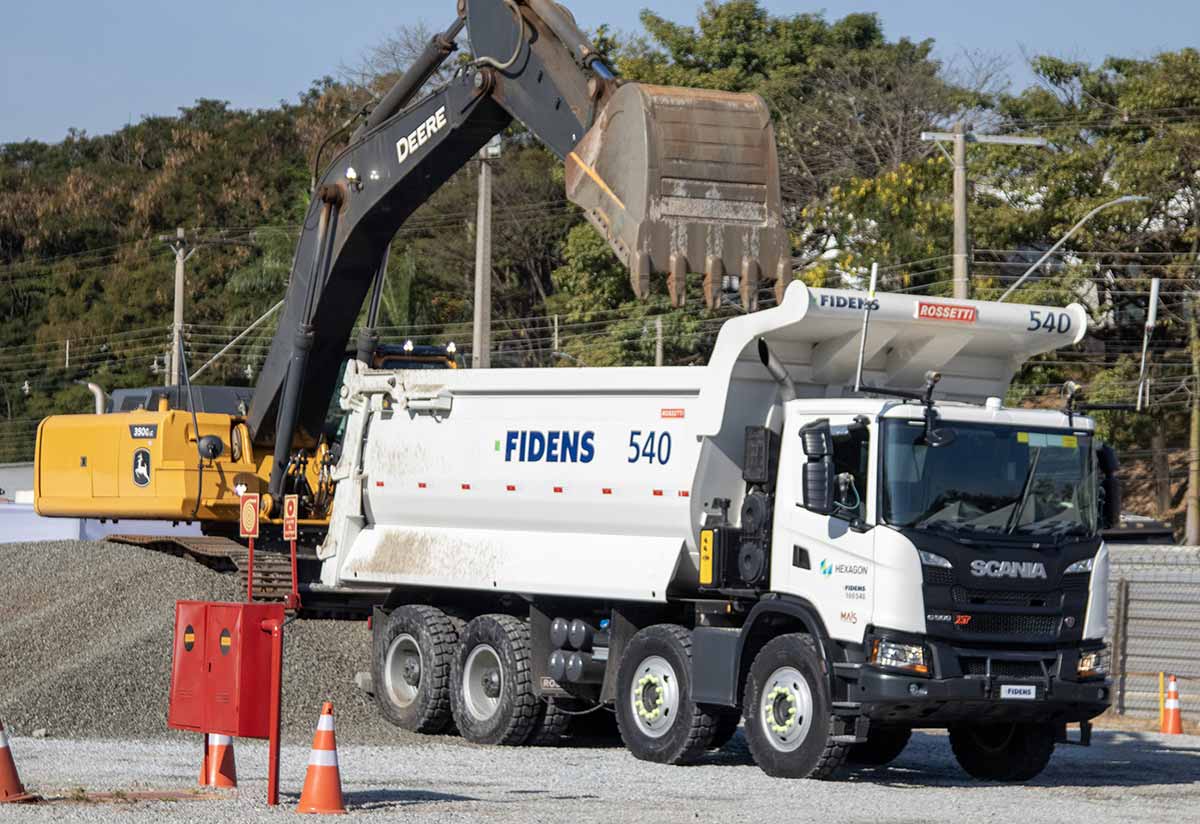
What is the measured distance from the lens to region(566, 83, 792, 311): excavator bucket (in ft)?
49.2

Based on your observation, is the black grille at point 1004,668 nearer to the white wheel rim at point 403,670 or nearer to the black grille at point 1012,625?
the black grille at point 1012,625

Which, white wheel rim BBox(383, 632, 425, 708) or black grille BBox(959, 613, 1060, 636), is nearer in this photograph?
black grille BBox(959, 613, 1060, 636)

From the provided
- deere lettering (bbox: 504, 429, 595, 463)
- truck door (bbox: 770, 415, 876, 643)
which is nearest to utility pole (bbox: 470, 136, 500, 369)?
deere lettering (bbox: 504, 429, 595, 463)

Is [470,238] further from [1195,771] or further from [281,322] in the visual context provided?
[1195,771]

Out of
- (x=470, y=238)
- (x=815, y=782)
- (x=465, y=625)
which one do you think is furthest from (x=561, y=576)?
(x=470, y=238)

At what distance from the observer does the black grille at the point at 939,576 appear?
46.3 feet

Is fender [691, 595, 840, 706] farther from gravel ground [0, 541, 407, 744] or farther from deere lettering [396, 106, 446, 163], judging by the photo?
deere lettering [396, 106, 446, 163]

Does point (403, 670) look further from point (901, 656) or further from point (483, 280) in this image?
point (483, 280)

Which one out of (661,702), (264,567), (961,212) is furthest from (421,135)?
(961,212)

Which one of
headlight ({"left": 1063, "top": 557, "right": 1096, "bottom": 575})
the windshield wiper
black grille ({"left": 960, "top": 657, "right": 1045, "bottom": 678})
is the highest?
the windshield wiper

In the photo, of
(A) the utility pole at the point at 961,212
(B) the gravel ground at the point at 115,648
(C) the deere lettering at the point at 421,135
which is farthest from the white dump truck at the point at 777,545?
(A) the utility pole at the point at 961,212

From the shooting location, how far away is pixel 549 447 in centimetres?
1730

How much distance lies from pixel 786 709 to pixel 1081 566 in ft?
8.57

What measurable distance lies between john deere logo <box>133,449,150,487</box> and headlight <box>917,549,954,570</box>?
11173 mm
